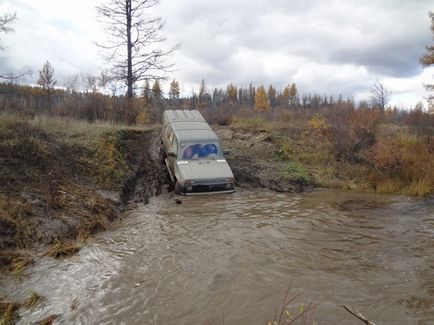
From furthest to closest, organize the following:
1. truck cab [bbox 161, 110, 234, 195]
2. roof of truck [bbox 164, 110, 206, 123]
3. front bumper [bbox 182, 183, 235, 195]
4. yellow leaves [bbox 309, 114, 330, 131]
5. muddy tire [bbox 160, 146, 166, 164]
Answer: yellow leaves [bbox 309, 114, 330, 131] → muddy tire [bbox 160, 146, 166, 164] → roof of truck [bbox 164, 110, 206, 123] → truck cab [bbox 161, 110, 234, 195] → front bumper [bbox 182, 183, 235, 195]

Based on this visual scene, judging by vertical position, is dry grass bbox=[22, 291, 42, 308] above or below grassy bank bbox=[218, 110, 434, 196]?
below

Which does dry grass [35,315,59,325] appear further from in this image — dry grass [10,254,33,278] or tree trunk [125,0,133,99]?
tree trunk [125,0,133,99]

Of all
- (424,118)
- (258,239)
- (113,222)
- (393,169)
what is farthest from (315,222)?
(424,118)

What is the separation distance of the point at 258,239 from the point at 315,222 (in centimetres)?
223

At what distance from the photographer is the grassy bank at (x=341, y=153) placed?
14250 millimetres

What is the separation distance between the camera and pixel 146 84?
2367 centimetres

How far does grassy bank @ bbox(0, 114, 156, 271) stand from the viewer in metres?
7.54

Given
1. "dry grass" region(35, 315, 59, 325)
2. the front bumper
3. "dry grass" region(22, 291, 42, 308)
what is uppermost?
the front bumper

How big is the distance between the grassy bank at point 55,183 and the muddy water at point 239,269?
2.08 ft

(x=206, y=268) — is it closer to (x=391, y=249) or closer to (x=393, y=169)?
(x=391, y=249)

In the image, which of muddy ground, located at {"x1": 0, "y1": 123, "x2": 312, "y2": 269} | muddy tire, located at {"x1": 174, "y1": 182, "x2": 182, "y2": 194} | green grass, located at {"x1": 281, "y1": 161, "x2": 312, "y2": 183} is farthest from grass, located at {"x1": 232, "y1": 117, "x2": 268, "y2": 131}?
muddy tire, located at {"x1": 174, "y1": 182, "x2": 182, "y2": 194}

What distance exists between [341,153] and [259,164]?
3933mm

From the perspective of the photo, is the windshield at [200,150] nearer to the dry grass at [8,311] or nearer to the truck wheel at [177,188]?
the truck wheel at [177,188]

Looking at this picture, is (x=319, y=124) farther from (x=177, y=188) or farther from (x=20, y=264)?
(x=20, y=264)
